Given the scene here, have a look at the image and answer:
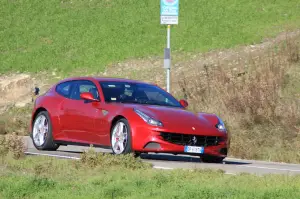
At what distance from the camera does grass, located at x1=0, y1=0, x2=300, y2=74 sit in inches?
1892

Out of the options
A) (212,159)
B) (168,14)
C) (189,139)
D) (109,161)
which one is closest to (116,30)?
(168,14)

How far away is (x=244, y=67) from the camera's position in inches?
1435

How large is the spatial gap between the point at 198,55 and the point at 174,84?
26.8ft

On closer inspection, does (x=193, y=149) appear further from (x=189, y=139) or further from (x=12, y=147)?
(x=12, y=147)

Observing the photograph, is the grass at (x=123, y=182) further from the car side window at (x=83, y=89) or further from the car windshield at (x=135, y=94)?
the car side window at (x=83, y=89)

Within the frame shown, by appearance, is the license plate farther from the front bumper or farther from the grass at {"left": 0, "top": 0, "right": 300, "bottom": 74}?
the grass at {"left": 0, "top": 0, "right": 300, "bottom": 74}

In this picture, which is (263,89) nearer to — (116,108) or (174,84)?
(116,108)

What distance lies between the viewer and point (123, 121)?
634 inches

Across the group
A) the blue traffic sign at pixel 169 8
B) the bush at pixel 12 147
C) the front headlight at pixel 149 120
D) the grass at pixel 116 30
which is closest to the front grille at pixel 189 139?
the front headlight at pixel 149 120

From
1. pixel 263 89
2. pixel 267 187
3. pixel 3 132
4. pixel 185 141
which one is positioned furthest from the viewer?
pixel 3 132

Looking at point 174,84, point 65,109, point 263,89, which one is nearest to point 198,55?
point 174,84

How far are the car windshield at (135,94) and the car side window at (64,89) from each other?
41.4 inches

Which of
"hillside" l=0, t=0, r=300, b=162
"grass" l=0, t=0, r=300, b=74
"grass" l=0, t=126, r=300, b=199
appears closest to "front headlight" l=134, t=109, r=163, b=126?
"grass" l=0, t=126, r=300, b=199

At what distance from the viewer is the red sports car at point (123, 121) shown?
1586 cm
